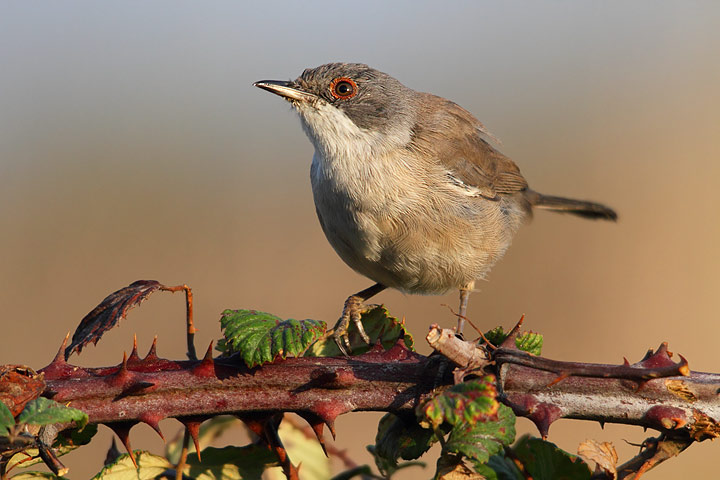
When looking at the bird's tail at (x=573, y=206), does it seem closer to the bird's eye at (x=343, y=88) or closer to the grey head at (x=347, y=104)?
the grey head at (x=347, y=104)

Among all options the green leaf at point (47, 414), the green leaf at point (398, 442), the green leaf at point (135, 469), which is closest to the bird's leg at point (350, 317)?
the green leaf at point (398, 442)

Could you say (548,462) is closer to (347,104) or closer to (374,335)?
(374,335)

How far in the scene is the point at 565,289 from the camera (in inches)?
287

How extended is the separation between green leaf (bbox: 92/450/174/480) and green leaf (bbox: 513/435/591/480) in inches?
29.5

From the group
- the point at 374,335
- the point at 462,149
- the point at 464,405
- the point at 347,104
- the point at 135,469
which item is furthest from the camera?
the point at 462,149

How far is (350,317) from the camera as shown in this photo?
273 centimetres

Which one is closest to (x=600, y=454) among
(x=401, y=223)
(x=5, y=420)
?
(x=5, y=420)

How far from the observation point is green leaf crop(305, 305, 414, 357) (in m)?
1.96

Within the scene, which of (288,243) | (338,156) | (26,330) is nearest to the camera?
(338,156)

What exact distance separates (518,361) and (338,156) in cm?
242

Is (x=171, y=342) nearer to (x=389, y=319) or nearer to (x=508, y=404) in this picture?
(x=389, y=319)

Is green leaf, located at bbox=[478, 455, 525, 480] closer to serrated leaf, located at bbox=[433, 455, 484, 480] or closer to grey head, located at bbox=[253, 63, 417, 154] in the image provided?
serrated leaf, located at bbox=[433, 455, 484, 480]

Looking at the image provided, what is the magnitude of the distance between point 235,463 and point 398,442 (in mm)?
361

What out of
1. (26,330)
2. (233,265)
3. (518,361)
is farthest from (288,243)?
(518,361)
